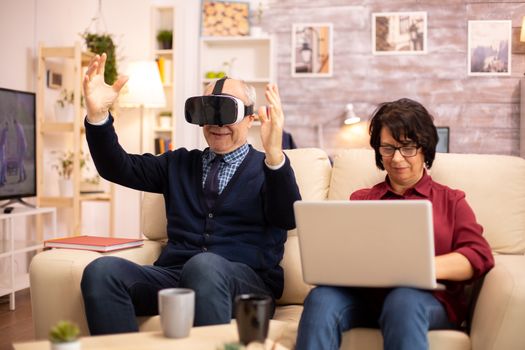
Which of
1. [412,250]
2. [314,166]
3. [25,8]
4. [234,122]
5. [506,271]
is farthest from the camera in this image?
[25,8]

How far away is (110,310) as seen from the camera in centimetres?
187

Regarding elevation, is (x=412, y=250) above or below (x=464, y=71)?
below

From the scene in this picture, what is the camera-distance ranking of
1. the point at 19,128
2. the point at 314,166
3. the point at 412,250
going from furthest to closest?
the point at 19,128, the point at 314,166, the point at 412,250

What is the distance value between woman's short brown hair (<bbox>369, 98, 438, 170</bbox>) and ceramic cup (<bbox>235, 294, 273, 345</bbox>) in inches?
32.6

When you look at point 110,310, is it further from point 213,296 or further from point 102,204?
point 102,204

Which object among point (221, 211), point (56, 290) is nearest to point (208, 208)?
point (221, 211)

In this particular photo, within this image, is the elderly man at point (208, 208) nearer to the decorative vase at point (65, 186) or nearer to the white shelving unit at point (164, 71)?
the decorative vase at point (65, 186)

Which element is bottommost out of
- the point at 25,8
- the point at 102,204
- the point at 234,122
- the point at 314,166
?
the point at 102,204

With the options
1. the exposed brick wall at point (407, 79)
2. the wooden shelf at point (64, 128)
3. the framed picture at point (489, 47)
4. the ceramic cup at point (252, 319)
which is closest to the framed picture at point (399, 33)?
the exposed brick wall at point (407, 79)

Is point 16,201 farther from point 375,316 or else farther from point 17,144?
point 375,316

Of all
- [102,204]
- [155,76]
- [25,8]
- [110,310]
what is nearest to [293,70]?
[155,76]

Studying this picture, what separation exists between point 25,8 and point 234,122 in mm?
2755

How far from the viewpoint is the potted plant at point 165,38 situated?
577 centimetres

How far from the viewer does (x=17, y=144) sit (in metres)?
3.88
